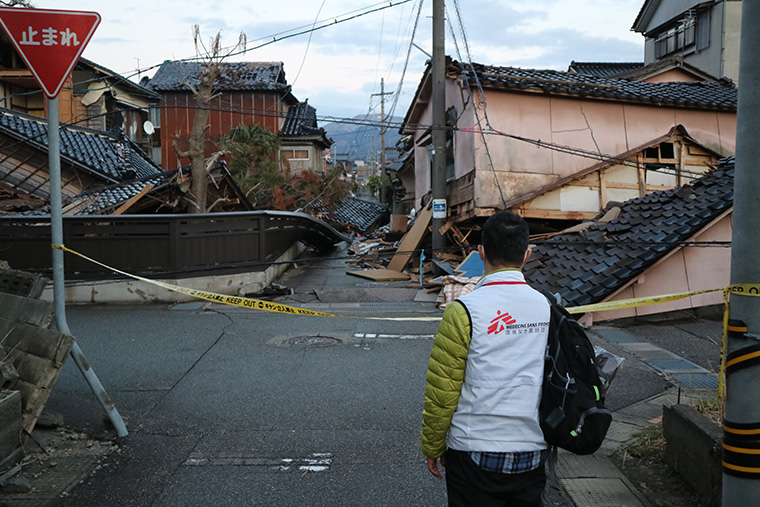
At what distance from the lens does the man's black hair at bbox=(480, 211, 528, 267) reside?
2.68 metres

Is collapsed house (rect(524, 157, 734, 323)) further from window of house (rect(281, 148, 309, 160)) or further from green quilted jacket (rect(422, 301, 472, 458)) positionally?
window of house (rect(281, 148, 309, 160))

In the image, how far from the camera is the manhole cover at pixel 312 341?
27.9 ft

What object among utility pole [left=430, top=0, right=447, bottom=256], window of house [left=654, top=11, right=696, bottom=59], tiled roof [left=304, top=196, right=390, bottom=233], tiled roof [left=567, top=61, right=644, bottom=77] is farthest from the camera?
tiled roof [left=304, top=196, right=390, bottom=233]

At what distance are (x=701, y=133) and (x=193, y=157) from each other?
13.5 meters

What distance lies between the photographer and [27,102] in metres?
21.5

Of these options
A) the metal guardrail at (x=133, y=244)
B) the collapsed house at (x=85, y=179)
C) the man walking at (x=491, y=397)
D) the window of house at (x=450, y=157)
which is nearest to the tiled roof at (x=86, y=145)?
the collapsed house at (x=85, y=179)

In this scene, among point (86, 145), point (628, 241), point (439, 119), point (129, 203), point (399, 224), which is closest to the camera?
point (628, 241)

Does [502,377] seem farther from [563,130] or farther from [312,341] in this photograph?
[563,130]

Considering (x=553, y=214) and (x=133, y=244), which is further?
(x=553, y=214)

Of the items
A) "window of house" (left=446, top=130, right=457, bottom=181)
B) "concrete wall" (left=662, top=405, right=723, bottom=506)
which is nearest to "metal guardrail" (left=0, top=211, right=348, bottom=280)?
"window of house" (left=446, top=130, right=457, bottom=181)

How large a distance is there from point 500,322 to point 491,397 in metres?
0.32

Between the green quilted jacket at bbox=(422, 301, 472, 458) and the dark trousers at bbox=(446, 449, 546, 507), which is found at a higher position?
the green quilted jacket at bbox=(422, 301, 472, 458)

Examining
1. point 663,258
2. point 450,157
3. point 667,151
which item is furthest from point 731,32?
point 663,258

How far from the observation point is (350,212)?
123 feet
